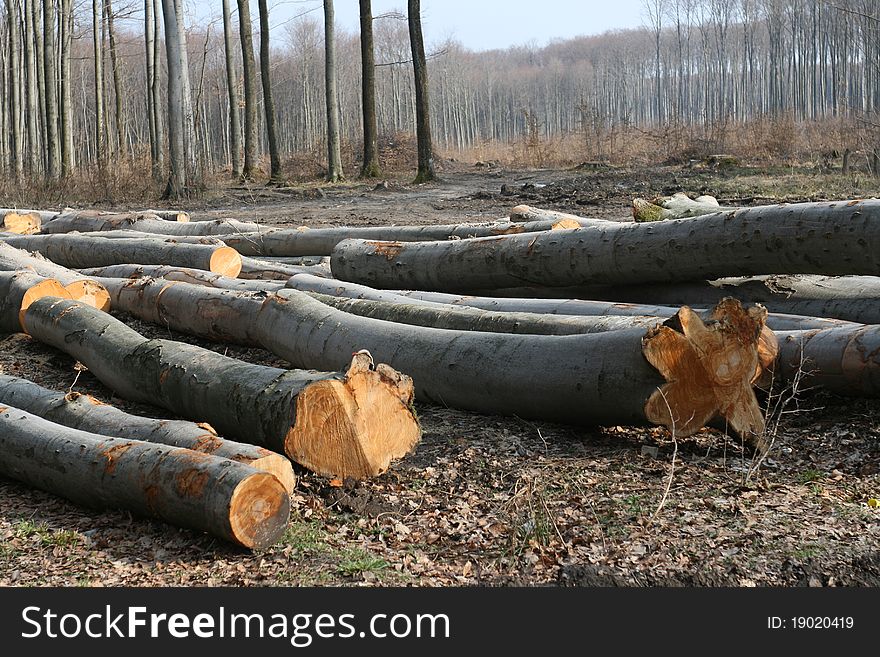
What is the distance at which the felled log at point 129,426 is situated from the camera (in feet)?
12.5

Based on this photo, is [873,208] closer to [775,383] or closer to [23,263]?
[775,383]

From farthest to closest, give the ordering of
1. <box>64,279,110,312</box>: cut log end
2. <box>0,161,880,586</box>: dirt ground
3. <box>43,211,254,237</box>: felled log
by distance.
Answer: <box>43,211,254,237</box>: felled log < <box>64,279,110,312</box>: cut log end < <box>0,161,880,586</box>: dirt ground

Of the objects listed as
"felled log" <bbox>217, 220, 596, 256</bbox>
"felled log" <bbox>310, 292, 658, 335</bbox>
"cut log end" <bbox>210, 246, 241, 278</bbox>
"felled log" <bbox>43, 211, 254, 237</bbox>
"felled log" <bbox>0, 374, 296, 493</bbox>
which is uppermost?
"felled log" <bbox>43, 211, 254, 237</bbox>

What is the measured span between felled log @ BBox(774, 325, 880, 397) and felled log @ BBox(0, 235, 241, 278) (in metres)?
5.31

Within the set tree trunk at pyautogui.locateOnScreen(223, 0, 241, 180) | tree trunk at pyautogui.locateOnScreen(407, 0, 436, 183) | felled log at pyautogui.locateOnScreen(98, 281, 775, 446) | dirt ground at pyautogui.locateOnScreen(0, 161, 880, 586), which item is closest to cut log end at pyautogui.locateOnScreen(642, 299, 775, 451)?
felled log at pyautogui.locateOnScreen(98, 281, 775, 446)

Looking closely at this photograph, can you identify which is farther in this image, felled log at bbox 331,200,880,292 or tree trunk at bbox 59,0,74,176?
tree trunk at bbox 59,0,74,176

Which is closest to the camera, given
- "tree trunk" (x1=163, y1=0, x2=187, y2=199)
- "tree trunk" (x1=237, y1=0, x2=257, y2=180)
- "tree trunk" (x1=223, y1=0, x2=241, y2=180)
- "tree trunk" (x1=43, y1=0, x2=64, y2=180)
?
"tree trunk" (x1=163, y1=0, x2=187, y2=199)

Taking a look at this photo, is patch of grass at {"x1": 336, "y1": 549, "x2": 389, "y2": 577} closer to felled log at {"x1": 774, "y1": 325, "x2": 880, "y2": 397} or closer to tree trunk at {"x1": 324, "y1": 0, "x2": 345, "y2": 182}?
felled log at {"x1": 774, "y1": 325, "x2": 880, "y2": 397}

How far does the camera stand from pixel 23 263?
25.7ft

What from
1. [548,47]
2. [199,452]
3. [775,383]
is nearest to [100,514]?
[199,452]

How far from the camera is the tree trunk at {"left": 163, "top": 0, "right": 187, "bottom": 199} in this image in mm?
17656

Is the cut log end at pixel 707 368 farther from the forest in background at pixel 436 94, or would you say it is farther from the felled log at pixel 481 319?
the forest in background at pixel 436 94

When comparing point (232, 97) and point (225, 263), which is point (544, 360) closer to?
point (225, 263)

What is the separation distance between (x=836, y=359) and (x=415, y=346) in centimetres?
230
